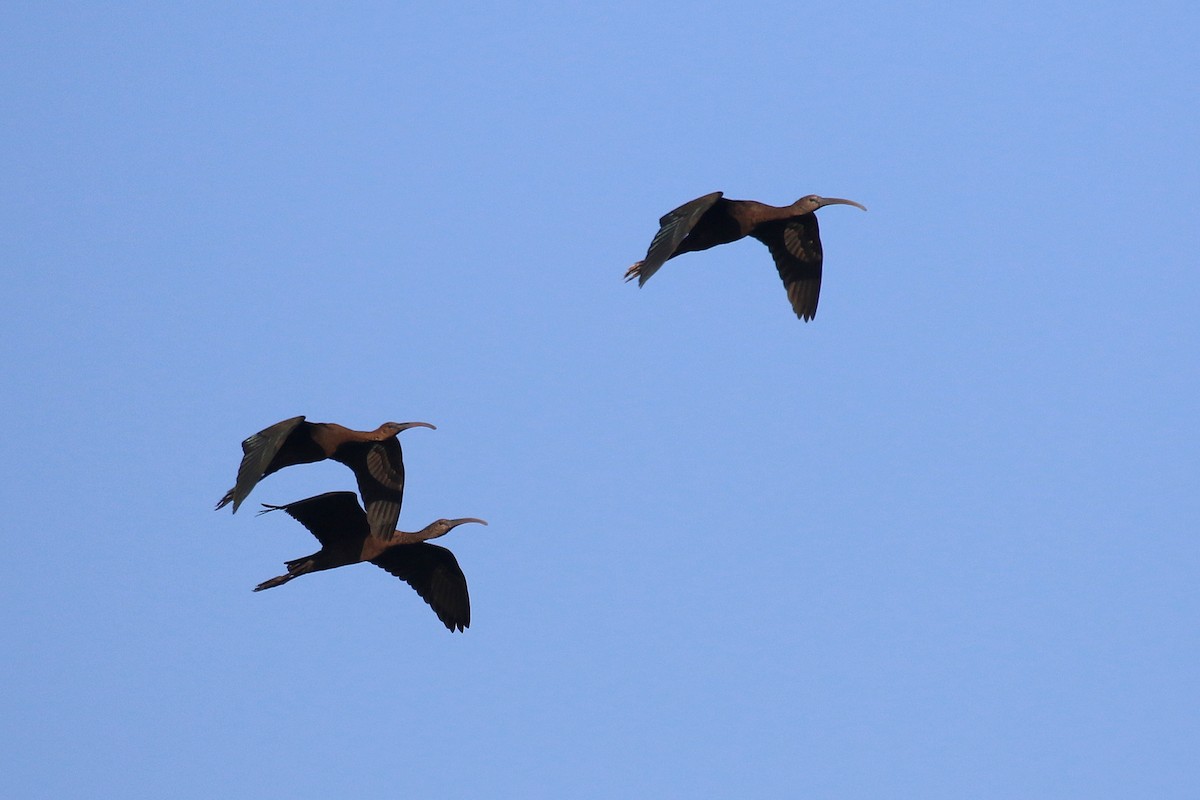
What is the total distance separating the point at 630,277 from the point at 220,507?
6.23 metres

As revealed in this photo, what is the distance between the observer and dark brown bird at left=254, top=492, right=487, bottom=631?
86.8ft

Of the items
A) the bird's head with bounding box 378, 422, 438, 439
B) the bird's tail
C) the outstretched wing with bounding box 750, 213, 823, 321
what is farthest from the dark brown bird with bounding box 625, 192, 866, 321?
the bird's tail

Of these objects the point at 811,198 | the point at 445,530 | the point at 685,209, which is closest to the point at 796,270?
the point at 811,198

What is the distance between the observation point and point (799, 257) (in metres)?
28.3

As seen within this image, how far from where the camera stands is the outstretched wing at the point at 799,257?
2803cm

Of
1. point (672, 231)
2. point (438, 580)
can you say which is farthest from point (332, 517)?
point (672, 231)

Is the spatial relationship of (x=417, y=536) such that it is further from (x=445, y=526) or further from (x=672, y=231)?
(x=672, y=231)

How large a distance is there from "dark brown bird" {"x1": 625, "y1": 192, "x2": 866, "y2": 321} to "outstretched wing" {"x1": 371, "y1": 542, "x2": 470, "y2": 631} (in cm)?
462

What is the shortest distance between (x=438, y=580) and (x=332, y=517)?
2.12 metres

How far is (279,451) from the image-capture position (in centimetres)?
2523

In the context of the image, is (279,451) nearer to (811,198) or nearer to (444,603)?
(444,603)

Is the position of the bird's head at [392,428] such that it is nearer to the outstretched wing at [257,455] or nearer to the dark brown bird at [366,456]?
the dark brown bird at [366,456]

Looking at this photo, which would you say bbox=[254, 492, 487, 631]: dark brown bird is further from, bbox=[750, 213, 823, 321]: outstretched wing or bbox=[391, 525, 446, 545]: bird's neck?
bbox=[750, 213, 823, 321]: outstretched wing

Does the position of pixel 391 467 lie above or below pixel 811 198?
below
